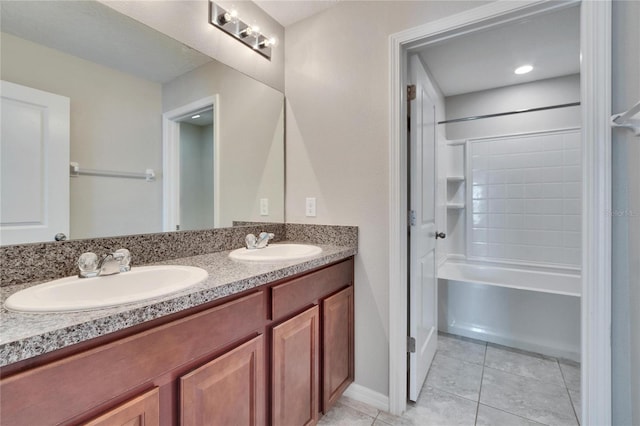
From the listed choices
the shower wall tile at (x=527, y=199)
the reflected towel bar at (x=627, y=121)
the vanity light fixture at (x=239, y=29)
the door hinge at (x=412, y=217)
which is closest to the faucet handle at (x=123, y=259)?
the vanity light fixture at (x=239, y=29)

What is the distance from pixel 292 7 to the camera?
1.71 metres

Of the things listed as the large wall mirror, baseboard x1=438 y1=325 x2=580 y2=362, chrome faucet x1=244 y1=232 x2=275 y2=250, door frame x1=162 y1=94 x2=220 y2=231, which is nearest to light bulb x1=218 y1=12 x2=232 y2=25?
the large wall mirror

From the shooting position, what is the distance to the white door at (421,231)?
1.57 metres

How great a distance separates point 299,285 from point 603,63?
145 centimetres

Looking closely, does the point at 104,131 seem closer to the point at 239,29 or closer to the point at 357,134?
the point at 239,29

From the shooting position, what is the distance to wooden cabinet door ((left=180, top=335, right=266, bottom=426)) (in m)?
0.79

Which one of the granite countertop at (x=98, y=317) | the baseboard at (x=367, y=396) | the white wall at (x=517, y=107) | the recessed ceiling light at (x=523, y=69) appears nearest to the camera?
the granite countertop at (x=98, y=317)

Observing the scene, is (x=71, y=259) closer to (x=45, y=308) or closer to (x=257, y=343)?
(x=45, y=308)

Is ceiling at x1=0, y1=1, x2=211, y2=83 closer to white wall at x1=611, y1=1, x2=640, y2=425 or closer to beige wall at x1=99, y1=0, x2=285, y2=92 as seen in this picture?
beige wall at x1=99, y1=0, x2=285, y2=92

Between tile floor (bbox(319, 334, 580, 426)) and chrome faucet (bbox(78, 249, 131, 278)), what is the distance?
1235 mm

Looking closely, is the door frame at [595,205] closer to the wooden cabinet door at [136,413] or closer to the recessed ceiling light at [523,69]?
the recessed ceiling light at [523,69]

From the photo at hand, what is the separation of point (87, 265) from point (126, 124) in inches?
23.6

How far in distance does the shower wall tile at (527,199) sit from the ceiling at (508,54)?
1.79 feet

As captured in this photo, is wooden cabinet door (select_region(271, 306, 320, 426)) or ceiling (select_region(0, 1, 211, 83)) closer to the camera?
ceiling (select_region(0, 1, 211, 83))
